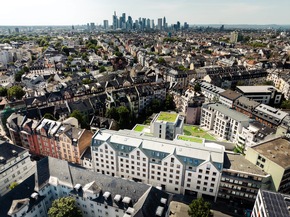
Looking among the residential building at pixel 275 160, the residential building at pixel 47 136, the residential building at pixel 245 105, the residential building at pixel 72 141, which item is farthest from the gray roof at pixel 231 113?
the residential building at pixel 47 136

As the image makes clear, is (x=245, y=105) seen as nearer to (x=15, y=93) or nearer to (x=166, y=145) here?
(x=166, y=145)

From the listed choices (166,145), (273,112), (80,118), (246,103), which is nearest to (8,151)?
(80,118)

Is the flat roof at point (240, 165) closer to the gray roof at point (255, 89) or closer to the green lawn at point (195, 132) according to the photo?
the green lawn at point (195, 132)

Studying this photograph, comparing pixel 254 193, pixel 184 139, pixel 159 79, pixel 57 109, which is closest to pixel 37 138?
pixel 57 109

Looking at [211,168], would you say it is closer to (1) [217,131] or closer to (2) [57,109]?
(1) [217,131]

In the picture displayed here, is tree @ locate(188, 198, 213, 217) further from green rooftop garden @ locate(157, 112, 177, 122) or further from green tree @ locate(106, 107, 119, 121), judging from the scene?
green tree @ locate(106, 107, 119, 121)
